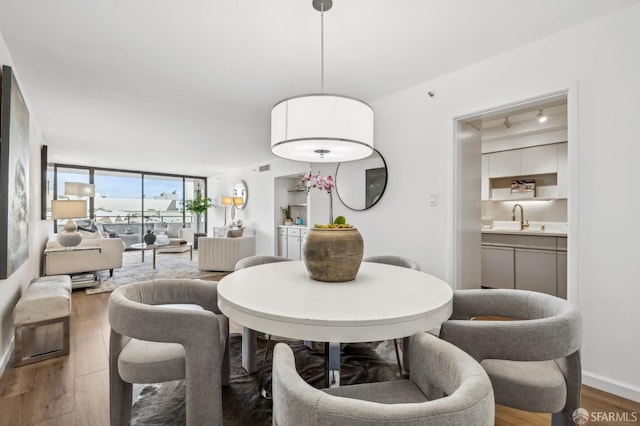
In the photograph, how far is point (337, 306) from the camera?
1.16 meters

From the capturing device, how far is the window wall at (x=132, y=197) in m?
8.16

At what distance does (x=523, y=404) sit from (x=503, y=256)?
3334 millimetres

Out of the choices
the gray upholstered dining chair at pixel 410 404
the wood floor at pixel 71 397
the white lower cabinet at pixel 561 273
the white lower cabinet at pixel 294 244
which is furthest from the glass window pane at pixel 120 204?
the white lower cabinet at pixel 561 273

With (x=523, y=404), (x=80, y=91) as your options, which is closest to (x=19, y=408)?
(x=523, y=404)

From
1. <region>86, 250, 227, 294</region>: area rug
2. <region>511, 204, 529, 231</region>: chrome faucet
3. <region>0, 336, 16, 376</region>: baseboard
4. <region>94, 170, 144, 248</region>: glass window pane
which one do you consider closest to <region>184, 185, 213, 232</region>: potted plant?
<region>94, 170, 144, 248</region>: glass window pane

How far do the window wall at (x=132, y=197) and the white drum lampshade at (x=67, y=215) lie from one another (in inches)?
157

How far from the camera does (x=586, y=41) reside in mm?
1989

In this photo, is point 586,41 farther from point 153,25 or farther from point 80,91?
point 80,91

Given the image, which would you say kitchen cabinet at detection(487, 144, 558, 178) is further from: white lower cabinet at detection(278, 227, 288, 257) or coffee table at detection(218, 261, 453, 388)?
white lower cabinet at detection(278, 227, 288, 257)

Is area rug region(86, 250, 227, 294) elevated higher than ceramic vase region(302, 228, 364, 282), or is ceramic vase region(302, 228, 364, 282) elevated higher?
ceramic vase region(302, 228, 364, 282)

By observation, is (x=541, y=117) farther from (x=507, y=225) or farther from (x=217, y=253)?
(x=217, y=253)

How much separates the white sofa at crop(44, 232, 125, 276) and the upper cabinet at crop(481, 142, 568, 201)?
6.09 m

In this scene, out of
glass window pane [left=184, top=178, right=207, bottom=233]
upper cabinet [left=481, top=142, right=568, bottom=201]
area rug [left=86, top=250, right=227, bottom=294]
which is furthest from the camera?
glass window pane [left=184, top=178, right=207, bottom=233]

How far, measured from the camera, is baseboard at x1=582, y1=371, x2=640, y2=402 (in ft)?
5.93
